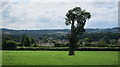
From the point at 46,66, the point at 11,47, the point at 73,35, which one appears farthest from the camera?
the point at 11,47

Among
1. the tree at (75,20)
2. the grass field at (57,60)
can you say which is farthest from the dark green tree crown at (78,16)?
the grass field at (57,60)

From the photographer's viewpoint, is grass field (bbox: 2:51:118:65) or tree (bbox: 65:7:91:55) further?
tree (bbox: 65:7:91:55)

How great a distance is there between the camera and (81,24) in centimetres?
4766

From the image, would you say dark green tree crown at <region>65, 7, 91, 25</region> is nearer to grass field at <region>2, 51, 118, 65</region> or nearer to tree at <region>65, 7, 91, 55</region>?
tree at <region>65, 7, 91, 55</region>

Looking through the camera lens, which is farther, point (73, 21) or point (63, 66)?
point (73, 21)

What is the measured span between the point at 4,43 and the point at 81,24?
38006mm

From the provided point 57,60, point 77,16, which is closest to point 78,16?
point 77,16

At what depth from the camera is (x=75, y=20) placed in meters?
48.0

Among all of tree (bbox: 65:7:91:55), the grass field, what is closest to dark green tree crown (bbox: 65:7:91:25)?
tree (bbox: 65:7:91:55)

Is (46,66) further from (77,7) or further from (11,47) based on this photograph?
(11,47)

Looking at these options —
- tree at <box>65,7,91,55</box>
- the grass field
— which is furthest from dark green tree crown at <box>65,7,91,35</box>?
the grass field

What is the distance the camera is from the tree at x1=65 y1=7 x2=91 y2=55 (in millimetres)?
46562

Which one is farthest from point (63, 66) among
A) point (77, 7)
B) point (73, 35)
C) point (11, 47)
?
point (11, 47)

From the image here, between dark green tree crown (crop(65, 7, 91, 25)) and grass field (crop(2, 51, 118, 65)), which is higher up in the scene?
dark green tree crown (crop(65, 7, 91, 25))
